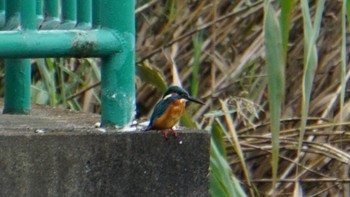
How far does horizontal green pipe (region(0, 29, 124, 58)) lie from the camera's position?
6.44ft

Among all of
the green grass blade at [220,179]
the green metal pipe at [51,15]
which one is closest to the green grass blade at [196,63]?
the green grass blade at [220,179]

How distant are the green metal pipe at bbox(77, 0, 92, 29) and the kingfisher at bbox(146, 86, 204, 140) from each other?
0.21 m

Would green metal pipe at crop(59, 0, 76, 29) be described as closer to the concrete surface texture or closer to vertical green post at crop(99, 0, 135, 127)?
vertical green post at crop(99, 0, 135, 127)

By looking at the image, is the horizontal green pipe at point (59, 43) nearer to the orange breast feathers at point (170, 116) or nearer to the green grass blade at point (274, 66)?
the orange breast feathers at point (170, 116)

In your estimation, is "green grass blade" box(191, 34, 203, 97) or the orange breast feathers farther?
"green grass blade" box(191, 34, 203, 97)

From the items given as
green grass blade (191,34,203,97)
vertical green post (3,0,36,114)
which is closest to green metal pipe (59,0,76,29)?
vertical green post (3,0,36,114)

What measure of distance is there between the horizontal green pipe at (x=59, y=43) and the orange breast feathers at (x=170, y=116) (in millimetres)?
152

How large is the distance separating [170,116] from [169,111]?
0.04 ft

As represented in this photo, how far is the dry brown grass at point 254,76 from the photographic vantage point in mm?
3691

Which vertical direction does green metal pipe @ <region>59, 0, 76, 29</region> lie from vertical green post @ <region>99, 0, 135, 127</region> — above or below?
above

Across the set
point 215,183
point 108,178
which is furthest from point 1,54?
point 215,183

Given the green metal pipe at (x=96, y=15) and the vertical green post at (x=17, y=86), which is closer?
the green metal pipe at (x=96, y=15)

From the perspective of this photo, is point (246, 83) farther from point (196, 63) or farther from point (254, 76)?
point (196, 63)

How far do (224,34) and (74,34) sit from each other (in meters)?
2.30
